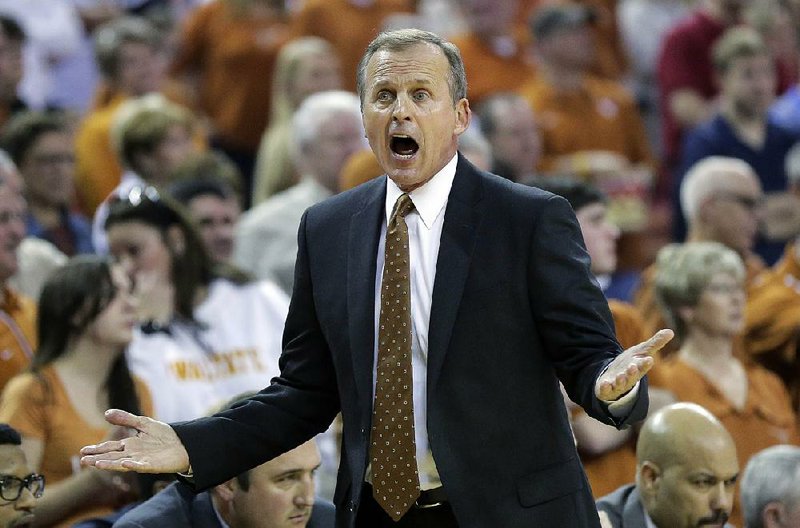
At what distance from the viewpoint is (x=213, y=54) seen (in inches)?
352

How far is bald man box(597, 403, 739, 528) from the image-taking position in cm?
447

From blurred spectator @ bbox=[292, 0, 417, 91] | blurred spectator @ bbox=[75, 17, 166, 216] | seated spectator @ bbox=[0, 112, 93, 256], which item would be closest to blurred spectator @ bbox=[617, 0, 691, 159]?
blurred spectator @ bbox=[292, 0, 417, 91]

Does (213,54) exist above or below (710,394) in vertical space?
above

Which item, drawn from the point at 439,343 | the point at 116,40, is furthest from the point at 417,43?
the point at 116,40

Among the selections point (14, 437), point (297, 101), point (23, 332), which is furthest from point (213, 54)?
point (14, 437)

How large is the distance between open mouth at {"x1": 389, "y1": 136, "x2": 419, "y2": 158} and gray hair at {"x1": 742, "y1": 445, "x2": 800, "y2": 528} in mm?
2279

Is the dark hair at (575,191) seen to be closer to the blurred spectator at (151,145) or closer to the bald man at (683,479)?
the bald man at (683,479)

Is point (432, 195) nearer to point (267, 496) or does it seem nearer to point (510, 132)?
point (267, 496)

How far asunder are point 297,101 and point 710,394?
129 inches

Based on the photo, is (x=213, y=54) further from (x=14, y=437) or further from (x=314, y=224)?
(x=314, y=224)

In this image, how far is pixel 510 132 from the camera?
25.9 feet

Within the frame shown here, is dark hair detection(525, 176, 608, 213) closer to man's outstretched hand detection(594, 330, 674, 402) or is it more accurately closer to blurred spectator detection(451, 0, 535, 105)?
blurred spectator detection(451, 0, 535, 105)

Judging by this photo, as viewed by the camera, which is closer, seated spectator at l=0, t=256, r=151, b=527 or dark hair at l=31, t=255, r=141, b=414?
seated spectator at l=0, t=256, r=151, b=527

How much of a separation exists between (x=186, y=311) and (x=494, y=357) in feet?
10.6
